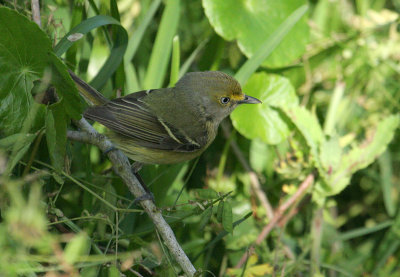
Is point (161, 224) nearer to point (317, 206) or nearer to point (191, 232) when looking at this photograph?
point (191, 232)

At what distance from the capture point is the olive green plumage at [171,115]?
2.86 m

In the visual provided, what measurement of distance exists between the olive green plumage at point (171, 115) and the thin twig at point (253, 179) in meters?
0.54

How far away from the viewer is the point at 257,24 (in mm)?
3691

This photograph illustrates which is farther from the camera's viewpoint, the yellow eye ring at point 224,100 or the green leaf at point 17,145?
the yellow eye ring at point 224,100

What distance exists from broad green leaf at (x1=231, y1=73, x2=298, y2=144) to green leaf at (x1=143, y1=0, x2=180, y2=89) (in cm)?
61

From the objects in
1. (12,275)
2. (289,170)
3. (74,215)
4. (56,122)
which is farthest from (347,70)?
(12,275)

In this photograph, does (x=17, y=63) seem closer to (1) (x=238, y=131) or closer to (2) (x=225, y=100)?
(2) (x=225, y=100)

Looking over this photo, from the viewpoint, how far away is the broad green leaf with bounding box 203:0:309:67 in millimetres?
3469

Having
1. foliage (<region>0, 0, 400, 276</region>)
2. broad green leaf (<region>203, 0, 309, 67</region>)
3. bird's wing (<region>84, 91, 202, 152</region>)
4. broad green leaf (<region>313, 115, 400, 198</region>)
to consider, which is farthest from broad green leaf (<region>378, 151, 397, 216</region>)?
bird's wing (<region>84, 91, 202, 152</region>)

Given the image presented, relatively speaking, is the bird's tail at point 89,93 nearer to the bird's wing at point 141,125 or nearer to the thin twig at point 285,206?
the bird's wing at point 141,125

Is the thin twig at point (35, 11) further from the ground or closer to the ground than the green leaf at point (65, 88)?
further from the ground

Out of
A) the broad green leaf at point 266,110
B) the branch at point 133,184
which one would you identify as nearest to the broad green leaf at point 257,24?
the broad green leaf at point 266,110

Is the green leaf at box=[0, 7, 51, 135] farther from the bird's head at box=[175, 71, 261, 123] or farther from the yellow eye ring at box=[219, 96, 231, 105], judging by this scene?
the yellow eye ring at box=[219, 96, 231, 105]

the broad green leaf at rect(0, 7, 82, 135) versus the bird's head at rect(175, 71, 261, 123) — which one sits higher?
the broad green leaf at rect(0, 7, 82, 135)
